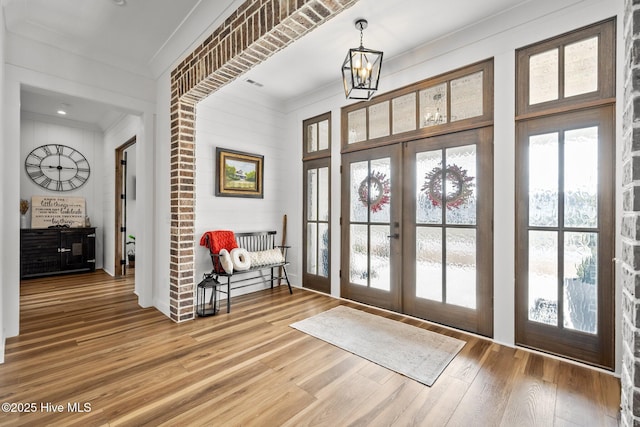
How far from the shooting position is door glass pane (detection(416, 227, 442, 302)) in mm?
3053

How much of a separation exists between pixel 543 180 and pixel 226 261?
3191 millimetres

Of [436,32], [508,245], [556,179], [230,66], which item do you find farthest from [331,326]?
[436,32]

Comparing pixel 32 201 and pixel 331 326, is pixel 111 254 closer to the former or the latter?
pixel 32 201

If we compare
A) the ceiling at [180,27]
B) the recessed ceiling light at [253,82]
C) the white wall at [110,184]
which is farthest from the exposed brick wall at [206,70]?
the white wall at [110,184]

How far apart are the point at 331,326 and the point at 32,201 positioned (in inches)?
223

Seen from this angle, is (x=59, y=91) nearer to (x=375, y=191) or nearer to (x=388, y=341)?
(x=375, y=191)

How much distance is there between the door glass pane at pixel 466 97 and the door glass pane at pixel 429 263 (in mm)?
1154

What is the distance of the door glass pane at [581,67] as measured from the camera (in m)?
2.21

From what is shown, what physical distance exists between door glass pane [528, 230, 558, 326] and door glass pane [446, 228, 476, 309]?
1.51ft

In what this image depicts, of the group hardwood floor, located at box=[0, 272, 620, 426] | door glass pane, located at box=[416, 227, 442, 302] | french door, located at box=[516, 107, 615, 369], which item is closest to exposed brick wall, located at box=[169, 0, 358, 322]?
hardwood floor, located at box=[0, 272, 620, 426]

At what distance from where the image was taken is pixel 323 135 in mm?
4172

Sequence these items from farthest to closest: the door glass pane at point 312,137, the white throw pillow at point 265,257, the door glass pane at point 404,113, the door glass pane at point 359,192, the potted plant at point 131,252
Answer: the potted plant at point 131,252 → the door glass pane at point 312,137 → the white throw pillow at point 265,257 → the door glass pane at point 359,192 → the door glass pane at point 404,113

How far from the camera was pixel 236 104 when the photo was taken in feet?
13.2

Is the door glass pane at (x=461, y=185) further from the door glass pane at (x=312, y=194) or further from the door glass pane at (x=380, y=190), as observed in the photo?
the door glass pane at (x=312, y=194)
